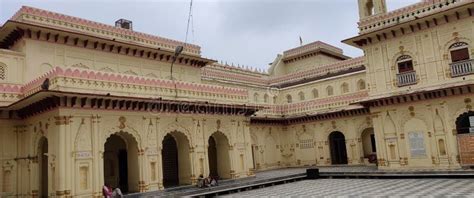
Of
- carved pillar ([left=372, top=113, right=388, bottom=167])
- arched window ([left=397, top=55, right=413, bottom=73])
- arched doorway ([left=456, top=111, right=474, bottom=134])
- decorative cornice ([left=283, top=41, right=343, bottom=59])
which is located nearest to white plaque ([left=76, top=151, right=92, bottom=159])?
carved pillar ([left=372, top=113, right=388, bottom=167])

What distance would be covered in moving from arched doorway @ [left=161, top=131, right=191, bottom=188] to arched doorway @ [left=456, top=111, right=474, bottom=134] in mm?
11115

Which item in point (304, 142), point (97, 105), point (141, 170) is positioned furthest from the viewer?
point (304, 142)

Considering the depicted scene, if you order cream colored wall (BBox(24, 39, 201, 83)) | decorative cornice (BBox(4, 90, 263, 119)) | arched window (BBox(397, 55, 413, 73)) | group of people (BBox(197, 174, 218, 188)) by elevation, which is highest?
cream colored wall (BBox(24, 39, 201, 83))

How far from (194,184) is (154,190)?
6.32 ft

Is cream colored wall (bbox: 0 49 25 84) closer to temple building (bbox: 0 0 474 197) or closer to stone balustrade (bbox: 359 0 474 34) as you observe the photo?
temple building (bbox: 0 0 474 197)

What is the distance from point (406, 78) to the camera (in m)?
17.7

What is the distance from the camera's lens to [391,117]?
18.3m

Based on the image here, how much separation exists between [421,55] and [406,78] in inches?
44.5

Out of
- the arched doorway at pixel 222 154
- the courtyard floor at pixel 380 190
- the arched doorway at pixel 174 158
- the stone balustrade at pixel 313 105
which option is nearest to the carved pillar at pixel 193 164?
the arched doorway at pixel 174 158

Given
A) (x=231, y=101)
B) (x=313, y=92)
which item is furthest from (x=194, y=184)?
(x=313, y=92)

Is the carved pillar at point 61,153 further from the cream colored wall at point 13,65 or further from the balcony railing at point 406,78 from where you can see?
the balcony railing at point 406,78

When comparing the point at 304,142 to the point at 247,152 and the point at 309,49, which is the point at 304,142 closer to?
the point at 247,152

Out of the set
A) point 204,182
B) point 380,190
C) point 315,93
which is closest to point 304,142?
point 315,93

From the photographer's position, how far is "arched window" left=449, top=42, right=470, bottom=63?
645 inches
